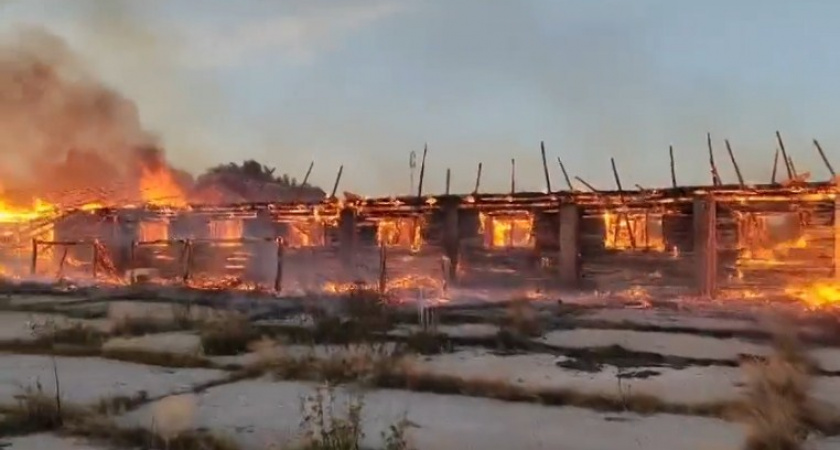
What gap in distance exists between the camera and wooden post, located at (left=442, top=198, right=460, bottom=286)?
2770 centimetres

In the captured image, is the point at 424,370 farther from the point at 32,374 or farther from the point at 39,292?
the point at 39,292

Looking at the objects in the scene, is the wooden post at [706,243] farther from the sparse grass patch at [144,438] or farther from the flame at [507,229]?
the sparse grass patch at [144,438]

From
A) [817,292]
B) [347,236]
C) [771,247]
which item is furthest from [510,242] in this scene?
[817,292]

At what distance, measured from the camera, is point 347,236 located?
2969 cm

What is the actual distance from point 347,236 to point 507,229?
5600 mm

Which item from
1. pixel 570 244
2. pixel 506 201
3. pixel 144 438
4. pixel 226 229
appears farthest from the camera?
pixel 226 229

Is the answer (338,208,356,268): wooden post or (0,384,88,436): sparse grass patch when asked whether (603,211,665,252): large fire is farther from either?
(0,384,88,436): sparse grass patch

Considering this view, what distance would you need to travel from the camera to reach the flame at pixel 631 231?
85.1ft

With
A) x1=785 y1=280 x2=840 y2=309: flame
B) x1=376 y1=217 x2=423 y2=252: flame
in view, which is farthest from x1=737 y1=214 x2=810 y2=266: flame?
x1=376 y1=217 x2=423 y2=252: flame

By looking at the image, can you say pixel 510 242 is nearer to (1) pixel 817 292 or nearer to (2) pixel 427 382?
(1) pixel 817 292

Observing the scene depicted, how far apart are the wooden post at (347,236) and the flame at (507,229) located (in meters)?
4.65

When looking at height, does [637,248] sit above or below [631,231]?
below

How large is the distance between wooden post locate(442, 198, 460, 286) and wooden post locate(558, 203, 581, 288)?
11.6 feet

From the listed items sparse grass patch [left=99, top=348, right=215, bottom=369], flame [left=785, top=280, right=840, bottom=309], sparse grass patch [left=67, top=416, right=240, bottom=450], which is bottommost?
sparse grass patch [left=67, top=416, right=240, bottom=450]
